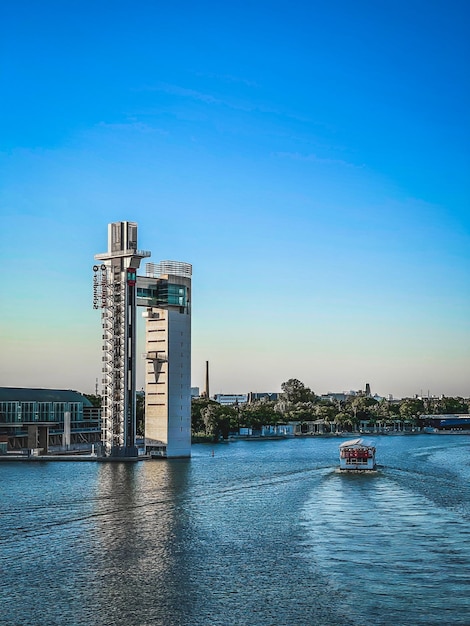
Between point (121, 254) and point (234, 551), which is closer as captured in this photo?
point (234, 551)

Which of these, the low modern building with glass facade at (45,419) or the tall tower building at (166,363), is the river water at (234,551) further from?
the low modern building with glass facade at (45,419)

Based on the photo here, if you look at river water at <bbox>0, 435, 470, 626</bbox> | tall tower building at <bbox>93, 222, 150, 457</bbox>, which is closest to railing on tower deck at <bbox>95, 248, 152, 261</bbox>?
tall tower building at <bbox>93, 222, 150, 457</bbox>

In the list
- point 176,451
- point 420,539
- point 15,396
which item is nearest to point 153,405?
point 176,451

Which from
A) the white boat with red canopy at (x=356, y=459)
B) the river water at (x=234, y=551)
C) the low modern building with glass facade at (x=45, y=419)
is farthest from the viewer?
the low modern building with glass facade at (x=45, y=419)

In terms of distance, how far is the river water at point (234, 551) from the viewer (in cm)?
3553

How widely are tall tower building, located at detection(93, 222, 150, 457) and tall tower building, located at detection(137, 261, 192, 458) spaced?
3127 mm

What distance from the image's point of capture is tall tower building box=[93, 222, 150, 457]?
4094 inches

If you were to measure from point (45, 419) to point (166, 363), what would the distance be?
108 ft

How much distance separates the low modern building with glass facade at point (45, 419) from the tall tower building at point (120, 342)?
698 inches

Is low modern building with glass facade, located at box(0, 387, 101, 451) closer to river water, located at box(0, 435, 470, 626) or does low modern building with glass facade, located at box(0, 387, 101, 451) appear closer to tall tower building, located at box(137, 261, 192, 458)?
tall tower building, located at box(137, 261, 192, 458)

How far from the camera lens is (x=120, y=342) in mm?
104188

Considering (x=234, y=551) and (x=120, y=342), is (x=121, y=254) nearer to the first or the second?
(x=120, y=342)

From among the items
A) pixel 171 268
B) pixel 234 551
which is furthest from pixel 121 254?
pixel 234 551

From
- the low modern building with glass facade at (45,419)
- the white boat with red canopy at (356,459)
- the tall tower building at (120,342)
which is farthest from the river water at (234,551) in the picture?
the low modern building with glass facade at (45,419)
